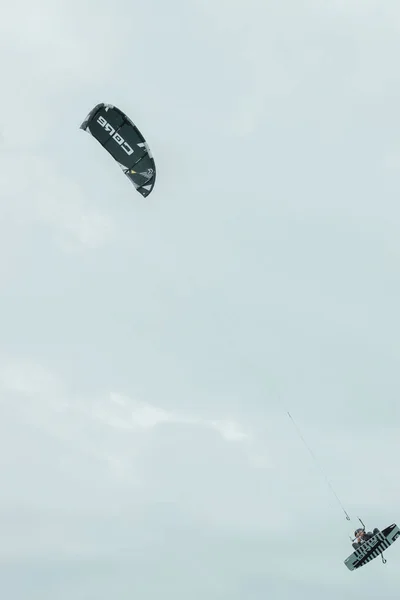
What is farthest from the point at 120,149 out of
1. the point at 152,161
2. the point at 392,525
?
the point at 392,525

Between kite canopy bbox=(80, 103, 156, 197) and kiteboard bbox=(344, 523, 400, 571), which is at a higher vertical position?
kite canopy bbox=(80, 103, 156, 197)

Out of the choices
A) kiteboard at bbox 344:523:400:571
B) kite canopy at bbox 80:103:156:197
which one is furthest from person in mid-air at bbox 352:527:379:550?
kite canopy at bbox 80:103:156:197

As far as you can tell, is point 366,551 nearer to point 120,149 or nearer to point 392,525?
point 392,525

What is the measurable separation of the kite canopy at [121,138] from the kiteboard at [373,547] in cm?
3403

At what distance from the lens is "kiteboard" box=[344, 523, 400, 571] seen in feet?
245

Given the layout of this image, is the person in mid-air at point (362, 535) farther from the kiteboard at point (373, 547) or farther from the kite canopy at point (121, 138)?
the kite canopy at point (121, 138)

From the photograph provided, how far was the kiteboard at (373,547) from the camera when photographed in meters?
74.7

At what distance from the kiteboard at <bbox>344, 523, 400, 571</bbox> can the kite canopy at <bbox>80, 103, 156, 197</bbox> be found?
3403cm

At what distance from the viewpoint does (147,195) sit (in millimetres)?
81438

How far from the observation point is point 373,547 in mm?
74688

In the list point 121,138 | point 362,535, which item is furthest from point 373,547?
point 121,138

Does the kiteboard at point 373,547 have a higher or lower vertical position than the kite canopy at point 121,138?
lower

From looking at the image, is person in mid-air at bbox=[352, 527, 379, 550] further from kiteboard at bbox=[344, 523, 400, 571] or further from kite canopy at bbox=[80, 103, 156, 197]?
kite canopy at bbox=[80, 103, 156, 197]

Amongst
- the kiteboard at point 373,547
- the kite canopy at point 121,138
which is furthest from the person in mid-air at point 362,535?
the kite canopy at point 121,138
